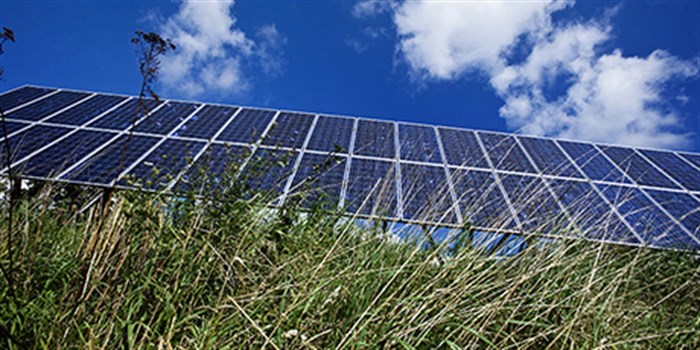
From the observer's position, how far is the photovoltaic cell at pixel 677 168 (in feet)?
27.4

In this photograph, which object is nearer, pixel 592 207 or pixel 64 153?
pixel 592 207

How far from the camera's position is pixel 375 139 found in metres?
8.98

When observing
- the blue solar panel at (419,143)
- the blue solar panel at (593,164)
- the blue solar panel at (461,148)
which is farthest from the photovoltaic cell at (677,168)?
the blue solar panel at (419,143)

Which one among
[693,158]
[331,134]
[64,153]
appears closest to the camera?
[64,153]

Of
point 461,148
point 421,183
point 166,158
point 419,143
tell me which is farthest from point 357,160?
point 166,158

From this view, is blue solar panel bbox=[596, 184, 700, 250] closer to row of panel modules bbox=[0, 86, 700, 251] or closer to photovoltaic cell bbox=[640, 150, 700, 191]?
row of panel modules bbox=[0, 86, 700, 251]

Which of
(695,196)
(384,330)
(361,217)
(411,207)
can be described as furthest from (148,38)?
(695,196)

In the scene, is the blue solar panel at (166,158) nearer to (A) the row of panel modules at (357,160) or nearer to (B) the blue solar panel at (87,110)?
(A) the row of panel modules at (357,160)

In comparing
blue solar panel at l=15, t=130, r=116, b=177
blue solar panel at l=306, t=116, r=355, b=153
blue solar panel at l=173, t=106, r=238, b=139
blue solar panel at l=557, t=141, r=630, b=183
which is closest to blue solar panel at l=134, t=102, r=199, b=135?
blue solar panel at l=173, t=106, r=238, b=139

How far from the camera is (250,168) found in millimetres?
4090

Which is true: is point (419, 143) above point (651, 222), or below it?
above

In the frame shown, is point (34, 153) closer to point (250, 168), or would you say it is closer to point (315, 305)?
point (250, 168)

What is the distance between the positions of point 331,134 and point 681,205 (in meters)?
6.45

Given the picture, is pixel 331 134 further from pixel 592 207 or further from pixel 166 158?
pixel 592 207
